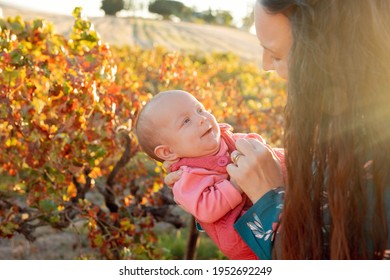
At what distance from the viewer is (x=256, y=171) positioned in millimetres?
2062

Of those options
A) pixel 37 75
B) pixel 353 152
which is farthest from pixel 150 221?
pixel 353 152

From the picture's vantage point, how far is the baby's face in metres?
2.34

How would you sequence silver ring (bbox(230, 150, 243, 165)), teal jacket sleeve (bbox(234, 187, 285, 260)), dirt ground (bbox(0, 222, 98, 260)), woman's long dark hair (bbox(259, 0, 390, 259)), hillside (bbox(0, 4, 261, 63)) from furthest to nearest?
hillside (bbox(0, 4, 261, 63)) < dirt ground (bbox(0, 222, 98, 260)) < silver ring (bbox(230, 150, 243, 165)) < teal jacket sleeve (bbox(234, 187, 285, 260)) < woman's long dark hair (bbox(259, 0, 390, 259))

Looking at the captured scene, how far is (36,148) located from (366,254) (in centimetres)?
186

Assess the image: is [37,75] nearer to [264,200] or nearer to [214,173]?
[214,173]

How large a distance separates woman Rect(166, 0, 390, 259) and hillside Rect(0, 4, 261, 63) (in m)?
14.0

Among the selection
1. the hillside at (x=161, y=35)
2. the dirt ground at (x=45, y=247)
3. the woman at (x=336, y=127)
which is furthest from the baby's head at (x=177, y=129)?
the hillside at (x=161, y=35)

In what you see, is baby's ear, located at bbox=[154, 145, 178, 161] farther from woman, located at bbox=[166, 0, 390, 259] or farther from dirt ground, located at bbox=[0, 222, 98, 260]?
dirt ground, located at bbox=[0, 222, 98, 260]

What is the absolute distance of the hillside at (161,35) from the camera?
17047mm

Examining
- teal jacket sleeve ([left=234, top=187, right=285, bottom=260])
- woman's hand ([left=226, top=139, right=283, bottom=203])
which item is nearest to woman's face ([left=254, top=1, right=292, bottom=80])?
woman's hand ([left=226, top=139, right=283, bottom=203])

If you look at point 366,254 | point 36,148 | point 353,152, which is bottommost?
point 36,148

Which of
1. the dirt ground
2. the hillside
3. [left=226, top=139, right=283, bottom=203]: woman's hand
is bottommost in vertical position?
the hillside

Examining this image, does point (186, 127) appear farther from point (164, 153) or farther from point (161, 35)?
point (161, 35)

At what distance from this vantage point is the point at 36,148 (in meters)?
3.35
